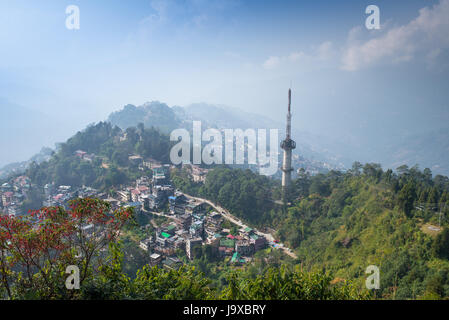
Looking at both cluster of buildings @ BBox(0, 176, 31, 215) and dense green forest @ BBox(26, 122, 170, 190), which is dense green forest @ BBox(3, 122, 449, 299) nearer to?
dense green forest @ BBox(26, 122, 170, 190)

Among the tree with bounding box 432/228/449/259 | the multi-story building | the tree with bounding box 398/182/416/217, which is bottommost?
the multi-story building

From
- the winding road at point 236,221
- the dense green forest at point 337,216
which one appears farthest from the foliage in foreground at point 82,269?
the winding road at point 236,221

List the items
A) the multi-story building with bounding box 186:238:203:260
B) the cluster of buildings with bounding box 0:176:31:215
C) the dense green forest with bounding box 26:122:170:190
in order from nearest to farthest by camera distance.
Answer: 1. the multi-story building with bounding box 186:238:203:260
2. the cluster of buildings with bounding box 0:176:31:215
3. the dense green forest with bounding box 26:122:170:190

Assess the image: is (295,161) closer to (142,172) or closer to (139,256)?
(142,172)

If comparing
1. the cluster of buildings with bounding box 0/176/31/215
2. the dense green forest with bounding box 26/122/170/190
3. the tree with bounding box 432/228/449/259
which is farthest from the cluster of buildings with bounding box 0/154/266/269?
the tree with bounding box 432/228/449/259

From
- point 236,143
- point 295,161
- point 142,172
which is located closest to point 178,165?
point 142,172

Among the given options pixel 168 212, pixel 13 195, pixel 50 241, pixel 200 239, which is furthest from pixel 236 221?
pixel 13 195
